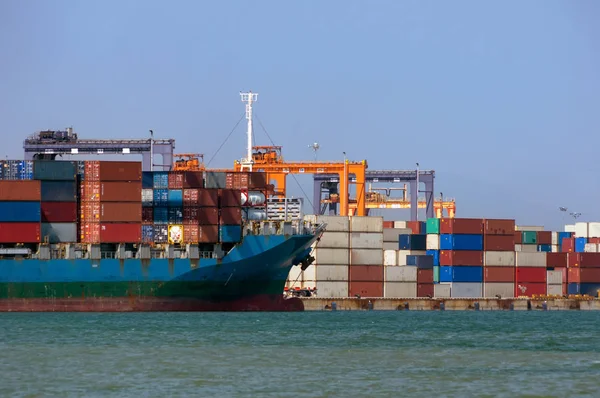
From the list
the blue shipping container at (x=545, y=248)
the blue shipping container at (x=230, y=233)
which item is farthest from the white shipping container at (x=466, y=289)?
the blue shipping container at (x=230, y=233)

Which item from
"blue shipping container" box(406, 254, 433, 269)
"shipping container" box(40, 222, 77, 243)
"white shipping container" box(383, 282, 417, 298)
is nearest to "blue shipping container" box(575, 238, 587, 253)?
"blue shipping container" box(406, 254, 433, 269)

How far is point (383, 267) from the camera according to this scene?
88.5 metres

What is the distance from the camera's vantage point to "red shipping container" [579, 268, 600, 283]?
10031cm

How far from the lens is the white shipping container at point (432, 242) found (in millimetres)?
92750

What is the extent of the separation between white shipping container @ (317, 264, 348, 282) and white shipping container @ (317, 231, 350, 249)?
4.89ft

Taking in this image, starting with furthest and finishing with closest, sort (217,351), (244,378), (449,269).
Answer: (449,269), (217,351), (244,378)

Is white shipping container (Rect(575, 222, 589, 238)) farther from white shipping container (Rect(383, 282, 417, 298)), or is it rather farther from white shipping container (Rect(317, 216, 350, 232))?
white shipping container (Rect(317, 216, 350, 232))

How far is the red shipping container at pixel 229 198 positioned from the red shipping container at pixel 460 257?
921 inches

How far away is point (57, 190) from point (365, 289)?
2574 cm

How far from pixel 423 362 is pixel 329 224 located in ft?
142

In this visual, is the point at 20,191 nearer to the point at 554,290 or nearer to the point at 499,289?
the point at 499,289

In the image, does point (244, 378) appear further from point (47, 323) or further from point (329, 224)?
point (329, 224)

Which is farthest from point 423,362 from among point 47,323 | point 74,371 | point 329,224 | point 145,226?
point 329,224

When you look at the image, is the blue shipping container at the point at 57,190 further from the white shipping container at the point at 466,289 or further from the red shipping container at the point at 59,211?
the white shipping container at the point at 466,289
